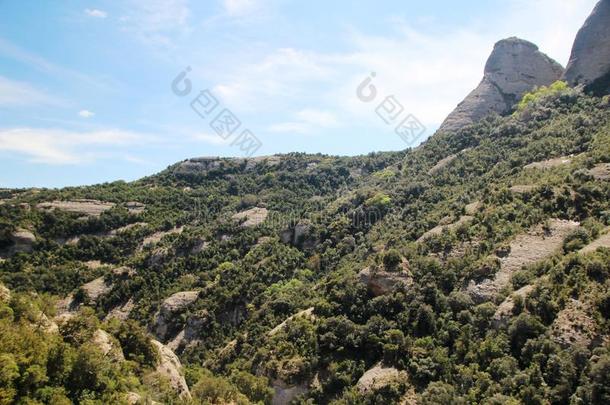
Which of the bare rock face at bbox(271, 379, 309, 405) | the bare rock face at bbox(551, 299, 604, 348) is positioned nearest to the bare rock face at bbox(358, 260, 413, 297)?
the bare rock face at bbox(271, 379, 309, 405)

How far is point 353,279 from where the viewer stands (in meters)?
53.1

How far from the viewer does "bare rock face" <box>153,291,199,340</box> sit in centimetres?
6400

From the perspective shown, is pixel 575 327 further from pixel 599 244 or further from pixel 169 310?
pixel 169 310

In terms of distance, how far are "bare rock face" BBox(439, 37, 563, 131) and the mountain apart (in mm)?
529

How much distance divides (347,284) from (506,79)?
3245 inches

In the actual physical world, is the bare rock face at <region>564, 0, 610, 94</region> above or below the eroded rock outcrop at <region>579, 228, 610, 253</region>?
above

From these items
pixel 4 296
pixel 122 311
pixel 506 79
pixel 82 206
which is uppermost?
pixel 82 206

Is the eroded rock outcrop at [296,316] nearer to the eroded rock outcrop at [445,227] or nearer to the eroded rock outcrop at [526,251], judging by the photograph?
the eroded rock outcrop at [445,227]

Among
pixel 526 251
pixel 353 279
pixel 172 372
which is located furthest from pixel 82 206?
pixel 526 251

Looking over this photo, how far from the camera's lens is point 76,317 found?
32500 mm

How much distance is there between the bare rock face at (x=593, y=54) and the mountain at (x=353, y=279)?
200 inches

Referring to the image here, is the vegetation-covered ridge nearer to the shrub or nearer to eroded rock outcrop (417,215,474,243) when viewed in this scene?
eroded rock outcrop (417,215,474,243)

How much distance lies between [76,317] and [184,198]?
3000 inches

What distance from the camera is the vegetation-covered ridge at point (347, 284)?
109ft
